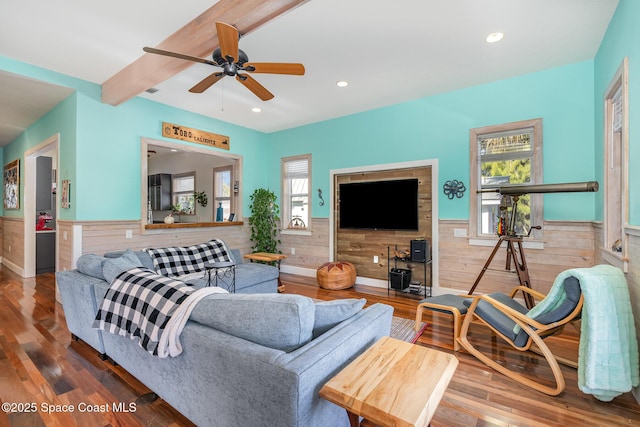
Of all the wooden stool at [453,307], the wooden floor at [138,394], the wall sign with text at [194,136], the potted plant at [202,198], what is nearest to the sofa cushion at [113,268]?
the wooden floor at [138,394]

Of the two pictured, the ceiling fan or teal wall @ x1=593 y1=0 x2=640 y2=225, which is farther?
the ceiling fan

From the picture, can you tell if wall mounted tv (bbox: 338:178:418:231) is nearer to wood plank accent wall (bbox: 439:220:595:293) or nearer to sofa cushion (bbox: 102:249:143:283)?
wood plank accent wall (bbox: 439:220:595:293)

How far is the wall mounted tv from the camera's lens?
454 cm

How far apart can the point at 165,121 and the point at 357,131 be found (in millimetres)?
3054

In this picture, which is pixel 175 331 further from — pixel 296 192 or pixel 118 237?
pixel 296 192

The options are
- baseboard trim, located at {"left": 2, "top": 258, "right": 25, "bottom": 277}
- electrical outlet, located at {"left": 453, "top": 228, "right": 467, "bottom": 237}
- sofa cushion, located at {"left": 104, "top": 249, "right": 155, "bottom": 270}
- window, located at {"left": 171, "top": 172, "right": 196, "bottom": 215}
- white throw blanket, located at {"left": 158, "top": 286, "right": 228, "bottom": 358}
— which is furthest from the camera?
window, located at {"left": 171, "top": 172, "right": 196, "bottom": 215}

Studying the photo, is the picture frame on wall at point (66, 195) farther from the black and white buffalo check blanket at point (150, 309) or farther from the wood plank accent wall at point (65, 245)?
the black and white buffalo check blanket at point (150, 309)

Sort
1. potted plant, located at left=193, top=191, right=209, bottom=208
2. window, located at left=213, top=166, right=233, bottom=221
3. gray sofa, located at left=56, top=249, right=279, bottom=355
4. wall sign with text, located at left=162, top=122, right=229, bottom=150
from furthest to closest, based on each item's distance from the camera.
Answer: potted plant, located at left=193, top=191, right=209, bottom=208, window, located at left=213, top=166, right=233, bottom=221, wall sign with text, located at left=162, top=122, right=229, bottom=150, gray sofa, located at left=56, top=249, right=279, bottom=355

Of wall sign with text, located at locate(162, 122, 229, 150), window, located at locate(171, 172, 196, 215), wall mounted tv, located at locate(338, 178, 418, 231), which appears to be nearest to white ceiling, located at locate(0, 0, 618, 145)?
wall sign with text, located at locate(162, 122, 229, 150)

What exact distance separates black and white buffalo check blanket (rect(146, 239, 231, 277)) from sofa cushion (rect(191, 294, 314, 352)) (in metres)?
2.54

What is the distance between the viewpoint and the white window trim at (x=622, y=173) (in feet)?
7.11

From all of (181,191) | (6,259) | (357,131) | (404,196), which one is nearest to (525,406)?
(404,196)

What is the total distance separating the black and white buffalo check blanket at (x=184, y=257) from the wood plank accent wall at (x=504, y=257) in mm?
3122

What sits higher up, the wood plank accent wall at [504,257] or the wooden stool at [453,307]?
the wood plank accent wall at [504,257]
